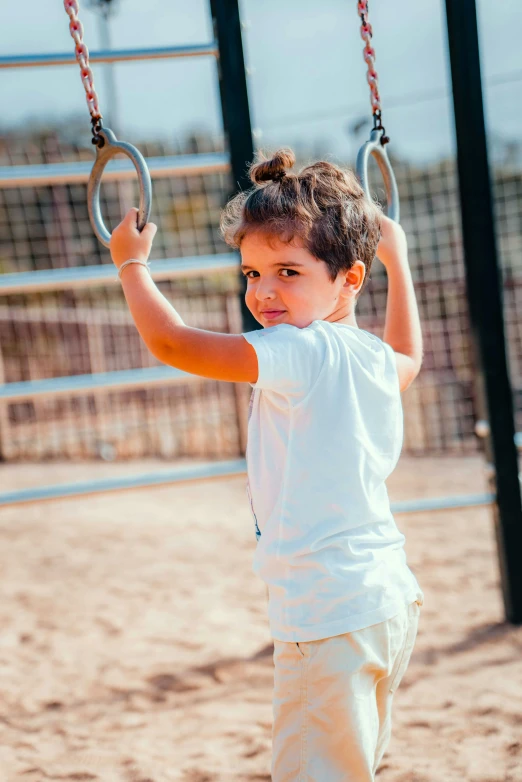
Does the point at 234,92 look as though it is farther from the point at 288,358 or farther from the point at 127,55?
the point at 288,358

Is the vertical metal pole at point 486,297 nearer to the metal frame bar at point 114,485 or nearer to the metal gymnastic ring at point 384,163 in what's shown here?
the metal frame bar at point 114,485

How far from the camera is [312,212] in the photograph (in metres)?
1.22

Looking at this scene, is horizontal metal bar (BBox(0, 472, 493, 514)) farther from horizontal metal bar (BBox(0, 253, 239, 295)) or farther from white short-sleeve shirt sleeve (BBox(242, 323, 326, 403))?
white short-sleeve shirt sleeve (BBox(242, 323, 326, 403))

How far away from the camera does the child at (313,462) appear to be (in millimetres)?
1170

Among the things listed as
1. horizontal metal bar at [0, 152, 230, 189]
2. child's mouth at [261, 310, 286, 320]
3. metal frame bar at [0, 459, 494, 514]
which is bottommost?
metal frame bar at [0, 459, 494, 514]

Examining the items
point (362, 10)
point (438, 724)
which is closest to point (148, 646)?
point (438, 724)

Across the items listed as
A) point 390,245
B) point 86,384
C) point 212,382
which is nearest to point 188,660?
point 86,384

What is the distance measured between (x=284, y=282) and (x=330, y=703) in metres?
0.62

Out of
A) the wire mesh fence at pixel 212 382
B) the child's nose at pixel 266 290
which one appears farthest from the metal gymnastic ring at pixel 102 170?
the wire mesh fence at pixel 212 382

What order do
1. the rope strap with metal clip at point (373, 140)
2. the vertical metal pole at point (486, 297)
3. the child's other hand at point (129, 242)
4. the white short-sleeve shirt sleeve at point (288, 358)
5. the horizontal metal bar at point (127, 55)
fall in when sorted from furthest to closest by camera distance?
1. the vertical metal pole at point (486, 297)
2. the horizontal metal bar at point (127, 55)
3. the rope strap with metal clip at point (373, 140)
4. the child's other hand at point (129, 242)
5. the white short-sleeve shirt sleeve at point (288, 358)

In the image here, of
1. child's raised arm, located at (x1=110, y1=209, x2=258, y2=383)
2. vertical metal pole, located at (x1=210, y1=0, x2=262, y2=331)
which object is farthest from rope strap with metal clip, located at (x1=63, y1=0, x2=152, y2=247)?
vertical metal pole, located at (x1=210, y1=0, x2=262, y2=331)

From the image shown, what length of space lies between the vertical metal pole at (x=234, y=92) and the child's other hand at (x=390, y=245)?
27.0 inches

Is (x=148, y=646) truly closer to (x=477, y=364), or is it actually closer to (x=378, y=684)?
(x=477, y=364)

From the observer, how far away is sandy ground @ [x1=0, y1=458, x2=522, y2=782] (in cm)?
190
